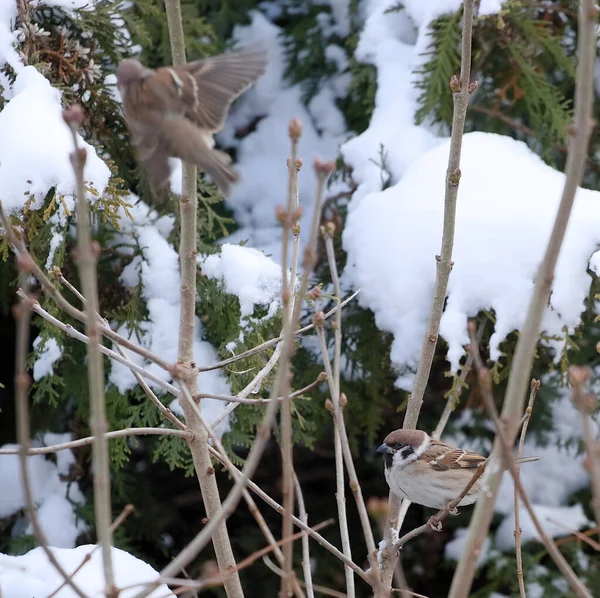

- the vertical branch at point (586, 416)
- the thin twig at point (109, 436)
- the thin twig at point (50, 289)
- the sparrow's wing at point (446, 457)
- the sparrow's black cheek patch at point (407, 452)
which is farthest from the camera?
the sparrow's wing at point (446, 457)

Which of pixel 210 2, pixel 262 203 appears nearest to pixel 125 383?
pixel 262 203

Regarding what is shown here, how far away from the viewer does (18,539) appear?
10.1ft

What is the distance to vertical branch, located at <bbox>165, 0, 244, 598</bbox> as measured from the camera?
74.5 inches

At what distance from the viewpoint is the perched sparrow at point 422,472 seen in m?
2.62

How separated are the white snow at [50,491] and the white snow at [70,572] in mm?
742

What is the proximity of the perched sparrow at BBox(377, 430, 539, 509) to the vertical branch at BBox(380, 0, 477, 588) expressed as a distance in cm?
30

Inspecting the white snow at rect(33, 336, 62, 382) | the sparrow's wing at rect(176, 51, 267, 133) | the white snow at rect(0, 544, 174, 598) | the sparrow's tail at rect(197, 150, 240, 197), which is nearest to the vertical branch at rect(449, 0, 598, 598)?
the sparrow's tail at rect(197, 150, 240, 197)

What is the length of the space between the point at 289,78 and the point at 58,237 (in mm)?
1564

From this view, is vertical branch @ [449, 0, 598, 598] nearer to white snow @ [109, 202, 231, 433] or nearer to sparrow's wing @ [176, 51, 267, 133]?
sparrow's wing @ [176, 51, 267, 133]

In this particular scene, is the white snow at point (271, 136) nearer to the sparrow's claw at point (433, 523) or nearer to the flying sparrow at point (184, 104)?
the flying sparrow at point (184, 104)

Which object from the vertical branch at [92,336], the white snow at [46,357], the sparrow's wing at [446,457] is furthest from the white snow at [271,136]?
the vertical branch at [92,336]

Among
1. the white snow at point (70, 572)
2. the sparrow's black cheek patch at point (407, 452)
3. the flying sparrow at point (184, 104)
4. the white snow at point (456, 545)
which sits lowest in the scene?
the white snow at point (456, 545)

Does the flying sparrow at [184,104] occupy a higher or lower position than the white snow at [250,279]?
higher

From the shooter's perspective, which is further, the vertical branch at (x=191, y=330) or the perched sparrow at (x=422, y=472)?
the perched sparrow at (x=422, y=472)
